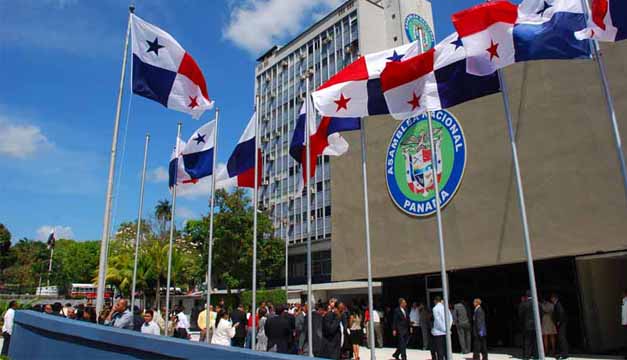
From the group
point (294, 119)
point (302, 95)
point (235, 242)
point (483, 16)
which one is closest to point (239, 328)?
point (483, 16)

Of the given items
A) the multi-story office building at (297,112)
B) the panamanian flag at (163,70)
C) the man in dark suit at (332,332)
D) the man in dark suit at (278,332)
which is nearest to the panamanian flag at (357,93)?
the panamanian flag at (163,70)

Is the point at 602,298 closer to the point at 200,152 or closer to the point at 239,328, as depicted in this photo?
the point at 239,328

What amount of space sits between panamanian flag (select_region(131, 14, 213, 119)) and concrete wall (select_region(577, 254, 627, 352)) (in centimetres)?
1241

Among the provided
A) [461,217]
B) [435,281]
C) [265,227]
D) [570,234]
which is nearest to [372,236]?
[435,281]

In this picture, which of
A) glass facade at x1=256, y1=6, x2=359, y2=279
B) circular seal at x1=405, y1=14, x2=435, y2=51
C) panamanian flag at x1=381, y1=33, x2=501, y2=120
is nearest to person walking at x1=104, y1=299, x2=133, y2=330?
panamanian flag at x1=381, y1=33, x2=501, y2=120

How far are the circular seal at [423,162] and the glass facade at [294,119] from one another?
2971 centimetres

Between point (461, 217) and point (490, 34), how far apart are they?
9.74 m

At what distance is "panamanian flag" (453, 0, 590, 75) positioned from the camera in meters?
8.75

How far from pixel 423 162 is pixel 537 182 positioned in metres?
4.50

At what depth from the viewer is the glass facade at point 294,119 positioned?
179 feet

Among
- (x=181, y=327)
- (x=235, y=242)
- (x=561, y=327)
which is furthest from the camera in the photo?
(x=235, y=242)

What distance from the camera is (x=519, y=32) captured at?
29.7 ft

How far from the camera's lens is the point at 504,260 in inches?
648

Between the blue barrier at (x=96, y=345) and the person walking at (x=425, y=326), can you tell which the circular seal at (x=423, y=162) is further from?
the blue barrier at (x=96, y=345)
